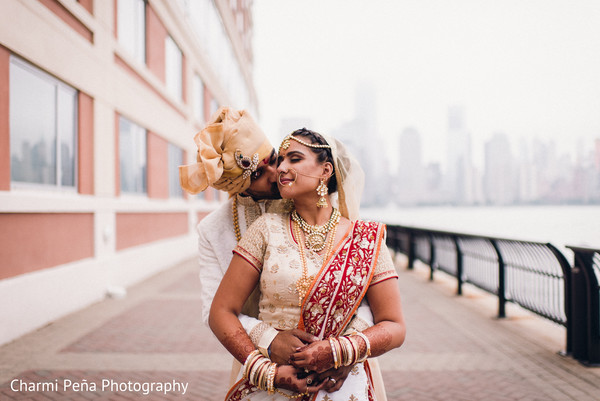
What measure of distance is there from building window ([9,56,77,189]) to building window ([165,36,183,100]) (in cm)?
620

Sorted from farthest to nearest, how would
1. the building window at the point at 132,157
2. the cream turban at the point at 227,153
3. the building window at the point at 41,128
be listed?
the building window at the point at 132,157, the building window at the point at 41,128, the cream turban at the point at 227,153

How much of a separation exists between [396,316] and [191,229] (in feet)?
49.0

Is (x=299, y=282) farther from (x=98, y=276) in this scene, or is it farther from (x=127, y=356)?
(x=98, y=276)

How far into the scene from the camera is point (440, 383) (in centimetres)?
423

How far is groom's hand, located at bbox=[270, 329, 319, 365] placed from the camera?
1789 millimetres

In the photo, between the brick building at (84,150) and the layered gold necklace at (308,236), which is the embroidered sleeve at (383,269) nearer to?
the layered gold necklace at (308,236)

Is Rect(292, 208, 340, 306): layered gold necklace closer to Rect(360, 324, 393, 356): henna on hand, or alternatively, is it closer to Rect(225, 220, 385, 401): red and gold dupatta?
Rect(225, 220, 385, 401): red and gold dupatta

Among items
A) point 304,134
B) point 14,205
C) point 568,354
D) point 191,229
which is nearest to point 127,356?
point 14,205

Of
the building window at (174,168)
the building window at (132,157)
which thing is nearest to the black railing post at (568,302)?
the building window at (132,157)

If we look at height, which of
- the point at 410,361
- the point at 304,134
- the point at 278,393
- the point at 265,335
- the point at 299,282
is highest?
the point at 304,134

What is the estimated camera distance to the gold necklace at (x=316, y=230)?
2025 millimetres

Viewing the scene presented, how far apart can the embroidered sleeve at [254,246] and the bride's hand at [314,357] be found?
40 cm

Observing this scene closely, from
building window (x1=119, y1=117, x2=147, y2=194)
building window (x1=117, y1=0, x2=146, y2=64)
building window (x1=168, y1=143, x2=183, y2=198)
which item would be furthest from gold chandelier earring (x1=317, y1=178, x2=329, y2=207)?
building window (x1=168, y1=143, x2=183, y2=198)

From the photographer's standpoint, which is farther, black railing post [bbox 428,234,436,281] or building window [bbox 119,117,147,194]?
black railing post [bbox 428,234,436,281]
